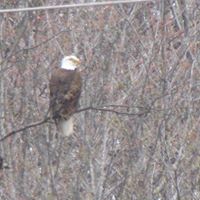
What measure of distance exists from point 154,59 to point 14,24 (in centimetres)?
169

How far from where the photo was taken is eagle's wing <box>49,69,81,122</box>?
9.93 m

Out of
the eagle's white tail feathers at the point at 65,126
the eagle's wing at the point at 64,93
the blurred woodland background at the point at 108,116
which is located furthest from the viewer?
the blurred woodland background at the point at 108,116

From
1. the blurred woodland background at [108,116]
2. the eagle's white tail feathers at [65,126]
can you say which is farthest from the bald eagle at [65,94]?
the blurred woodland background at [108,116]

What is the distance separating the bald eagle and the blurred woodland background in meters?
1.79

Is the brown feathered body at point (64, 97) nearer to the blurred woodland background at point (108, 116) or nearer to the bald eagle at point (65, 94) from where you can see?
the bald eagle at point (65, 94)

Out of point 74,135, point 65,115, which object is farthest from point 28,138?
point 65,115

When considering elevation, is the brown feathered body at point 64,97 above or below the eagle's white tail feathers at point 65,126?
above

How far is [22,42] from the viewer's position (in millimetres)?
13734

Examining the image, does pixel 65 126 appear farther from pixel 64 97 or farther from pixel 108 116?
→ pixel 108 116

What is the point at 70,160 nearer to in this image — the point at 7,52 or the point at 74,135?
the point at 74,135

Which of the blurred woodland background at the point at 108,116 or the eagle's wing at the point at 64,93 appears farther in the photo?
the blurred woodland background at the point at 108,116

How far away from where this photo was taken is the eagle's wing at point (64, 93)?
9.93 metres

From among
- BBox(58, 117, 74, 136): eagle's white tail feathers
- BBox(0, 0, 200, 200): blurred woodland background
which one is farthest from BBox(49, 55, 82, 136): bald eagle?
BBox(0, 0, 200, 200): blurred woodland background

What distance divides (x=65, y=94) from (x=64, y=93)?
0.06m
